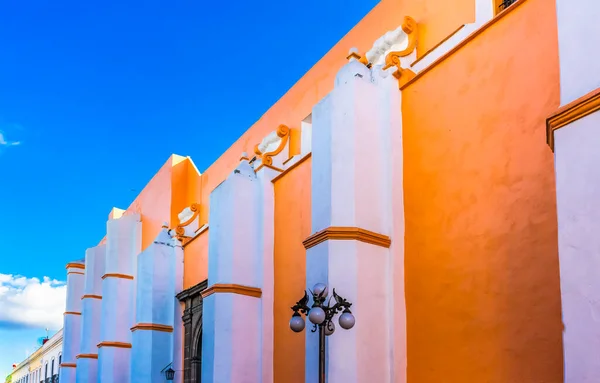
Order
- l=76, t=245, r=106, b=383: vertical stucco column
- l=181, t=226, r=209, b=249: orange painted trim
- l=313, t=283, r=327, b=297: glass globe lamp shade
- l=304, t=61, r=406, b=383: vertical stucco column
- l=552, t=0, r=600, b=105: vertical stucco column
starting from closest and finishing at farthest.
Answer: l=552, t=0, r=600, b=105: vertical stucco column
l=313, t=283, r=327, b=297: glass globe lamp shade
l=304, t=61, r=406, b=383: vertical stucco column
l=181, t=226, r=209, b=249: orange painted trim
l=76, t=245, r=106, b=383: vertical stucco column

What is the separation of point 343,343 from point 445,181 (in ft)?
6.14

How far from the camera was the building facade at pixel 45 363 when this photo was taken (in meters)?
29.6

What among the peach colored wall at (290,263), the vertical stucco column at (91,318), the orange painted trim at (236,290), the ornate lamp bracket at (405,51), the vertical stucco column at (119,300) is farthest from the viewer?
the vertical stucco column at (91,318)

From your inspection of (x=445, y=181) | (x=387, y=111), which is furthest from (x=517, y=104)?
(x=387, y=111)

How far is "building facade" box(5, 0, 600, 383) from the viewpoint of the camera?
17.2 ft

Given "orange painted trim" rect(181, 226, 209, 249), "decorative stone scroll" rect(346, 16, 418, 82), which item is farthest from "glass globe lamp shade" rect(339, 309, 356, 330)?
"orange painted trim" rect(181, 226, 209, 249)

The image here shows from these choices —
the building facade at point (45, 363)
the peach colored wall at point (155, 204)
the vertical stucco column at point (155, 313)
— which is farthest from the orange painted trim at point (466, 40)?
the building facade at point (45, 363)

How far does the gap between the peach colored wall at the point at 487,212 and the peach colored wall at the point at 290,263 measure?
2.13 m

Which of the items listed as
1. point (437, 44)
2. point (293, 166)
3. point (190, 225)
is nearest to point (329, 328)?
point (437, 44)

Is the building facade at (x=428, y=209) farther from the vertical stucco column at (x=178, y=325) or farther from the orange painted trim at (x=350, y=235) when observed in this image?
the vertical stucco column at (x=178, y=325)

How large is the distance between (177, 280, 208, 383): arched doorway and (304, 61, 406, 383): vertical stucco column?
5.39m

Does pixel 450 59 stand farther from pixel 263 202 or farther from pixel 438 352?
pixel 263 202

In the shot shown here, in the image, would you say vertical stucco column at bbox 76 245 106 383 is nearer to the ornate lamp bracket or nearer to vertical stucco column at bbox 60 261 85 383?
vertical stucco column at bbox 60 261 85 383

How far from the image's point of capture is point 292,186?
33.4ft
